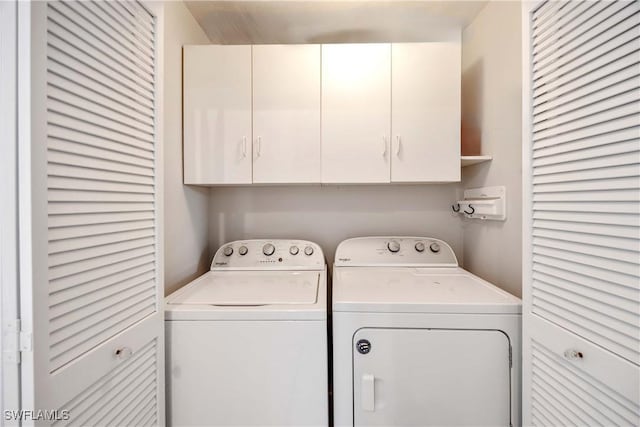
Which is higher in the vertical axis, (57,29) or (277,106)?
(277,106)

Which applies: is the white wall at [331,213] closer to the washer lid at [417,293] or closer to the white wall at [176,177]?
the white wall at [176,177]

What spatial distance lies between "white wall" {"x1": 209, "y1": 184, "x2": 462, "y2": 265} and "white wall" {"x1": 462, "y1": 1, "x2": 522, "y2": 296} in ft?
0.71

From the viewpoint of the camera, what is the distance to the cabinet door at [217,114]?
171cm

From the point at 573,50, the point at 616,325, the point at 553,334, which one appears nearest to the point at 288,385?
the point at 553,334

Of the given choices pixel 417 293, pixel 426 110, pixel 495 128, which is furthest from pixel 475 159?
pixel 417 293

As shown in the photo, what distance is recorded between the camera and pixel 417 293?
1.35 metres

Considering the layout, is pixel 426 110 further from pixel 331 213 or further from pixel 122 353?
pixel 122 353

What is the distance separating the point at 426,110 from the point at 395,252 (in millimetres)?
897

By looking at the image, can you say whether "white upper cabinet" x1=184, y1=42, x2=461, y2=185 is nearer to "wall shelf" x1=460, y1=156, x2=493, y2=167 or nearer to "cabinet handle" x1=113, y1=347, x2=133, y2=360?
"wall shelf" x1=460, y1=156, x2=493, y2=167

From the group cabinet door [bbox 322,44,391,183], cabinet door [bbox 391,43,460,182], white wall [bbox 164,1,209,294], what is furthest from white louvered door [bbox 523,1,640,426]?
white wall [bbox 164,1,209,294]

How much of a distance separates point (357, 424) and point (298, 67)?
1797 millimetres

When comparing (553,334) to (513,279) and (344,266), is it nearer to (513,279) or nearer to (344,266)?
(513,279)

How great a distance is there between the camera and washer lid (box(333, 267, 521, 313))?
1.21m

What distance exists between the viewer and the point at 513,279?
1527mm
